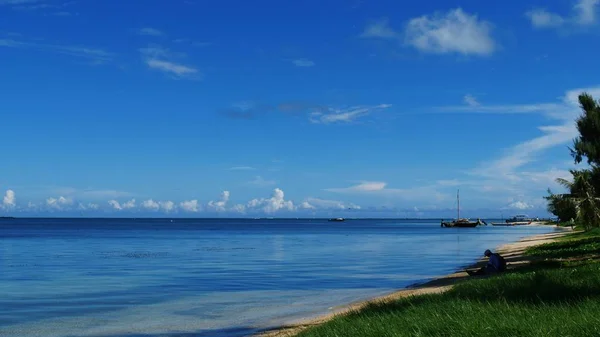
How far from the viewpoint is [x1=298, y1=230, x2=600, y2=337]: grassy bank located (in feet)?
34.0

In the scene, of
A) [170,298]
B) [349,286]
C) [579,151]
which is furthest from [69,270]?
[579,151]

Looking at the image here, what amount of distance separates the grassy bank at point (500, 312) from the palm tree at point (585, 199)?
88.7 ft

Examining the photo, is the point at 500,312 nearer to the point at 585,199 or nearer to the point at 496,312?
the point at 496,312

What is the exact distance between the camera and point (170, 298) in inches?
1211

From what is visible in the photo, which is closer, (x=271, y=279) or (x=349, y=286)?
(x=349, y=286)

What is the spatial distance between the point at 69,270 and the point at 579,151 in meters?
34.1

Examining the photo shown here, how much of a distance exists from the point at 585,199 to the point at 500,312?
3617 centimetres

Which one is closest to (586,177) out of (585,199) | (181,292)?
(585,199)

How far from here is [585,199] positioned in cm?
4450

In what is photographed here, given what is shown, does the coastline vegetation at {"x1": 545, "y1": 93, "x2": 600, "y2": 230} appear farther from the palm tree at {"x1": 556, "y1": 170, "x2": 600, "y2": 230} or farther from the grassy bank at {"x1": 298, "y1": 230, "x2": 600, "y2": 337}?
the grassy bank at {"x1": 298, "y1": 230, "x2": 600, "y2": 337}

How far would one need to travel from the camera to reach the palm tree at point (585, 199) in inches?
1694

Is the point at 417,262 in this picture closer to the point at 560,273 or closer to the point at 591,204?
the point at 591,204

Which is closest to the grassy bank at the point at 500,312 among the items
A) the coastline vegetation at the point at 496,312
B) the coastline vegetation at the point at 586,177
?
the coastline vegetation at the point at 496,312

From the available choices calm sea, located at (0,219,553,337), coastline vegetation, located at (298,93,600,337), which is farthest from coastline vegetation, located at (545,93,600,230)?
coastline vegetation, located at (298,93,600,337)
